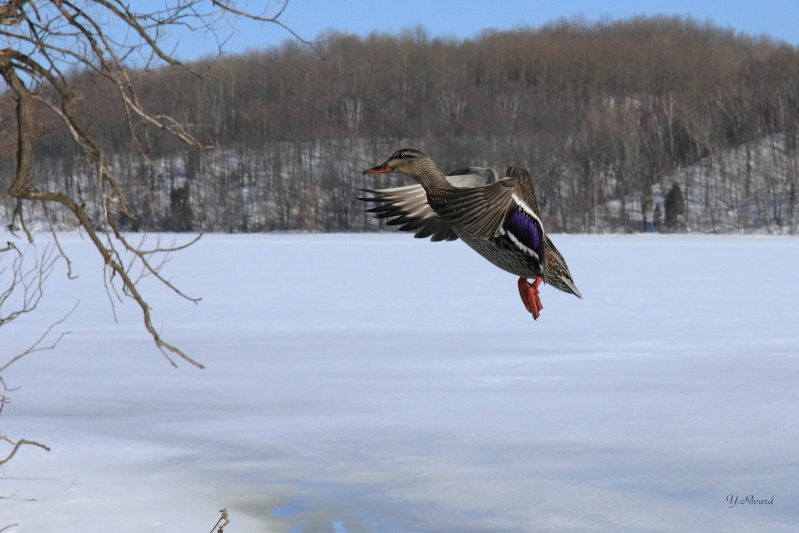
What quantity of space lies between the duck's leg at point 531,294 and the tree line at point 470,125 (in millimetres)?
211

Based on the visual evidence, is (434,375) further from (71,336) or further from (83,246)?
(83,246)

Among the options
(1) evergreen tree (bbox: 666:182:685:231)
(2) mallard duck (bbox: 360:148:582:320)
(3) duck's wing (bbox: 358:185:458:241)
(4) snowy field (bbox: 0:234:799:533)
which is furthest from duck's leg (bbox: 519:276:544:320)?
(1) evergreen tree (bbox: 666:182:685:231)

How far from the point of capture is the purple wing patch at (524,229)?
1285mm

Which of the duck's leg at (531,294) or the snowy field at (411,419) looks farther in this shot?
the snowy field at (411,419)

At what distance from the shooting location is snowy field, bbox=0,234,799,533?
22.0 ft

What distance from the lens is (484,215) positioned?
4.06 ft

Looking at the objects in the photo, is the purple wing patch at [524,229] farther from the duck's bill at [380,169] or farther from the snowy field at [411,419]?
the snowy field at [411,419]

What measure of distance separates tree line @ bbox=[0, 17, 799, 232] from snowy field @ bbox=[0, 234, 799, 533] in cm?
174

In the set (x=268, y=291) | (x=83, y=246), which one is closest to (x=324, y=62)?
(x=268, y=291)

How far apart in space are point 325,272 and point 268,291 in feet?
18.6
